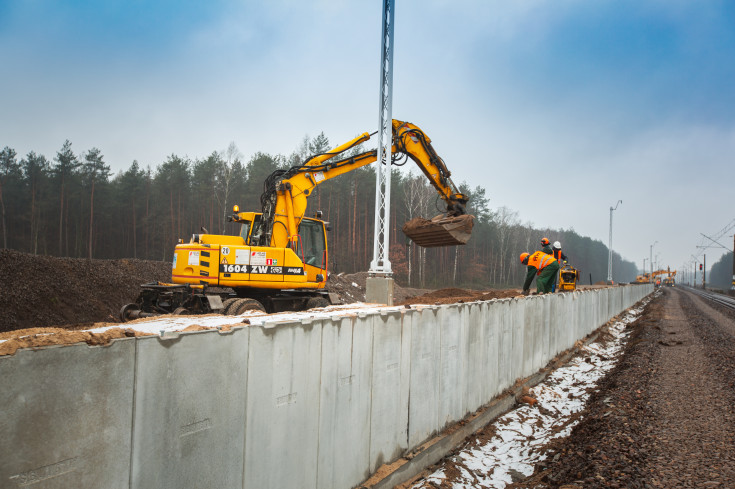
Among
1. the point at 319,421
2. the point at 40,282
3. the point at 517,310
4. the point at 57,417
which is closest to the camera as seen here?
the point at 57,417

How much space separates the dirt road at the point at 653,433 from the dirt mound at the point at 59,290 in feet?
44.8

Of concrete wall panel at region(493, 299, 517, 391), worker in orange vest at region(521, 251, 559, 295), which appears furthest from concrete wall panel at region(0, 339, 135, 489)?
worker in orange vest at region(521, 251, 559, 295)

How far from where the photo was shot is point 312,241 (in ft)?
33.9

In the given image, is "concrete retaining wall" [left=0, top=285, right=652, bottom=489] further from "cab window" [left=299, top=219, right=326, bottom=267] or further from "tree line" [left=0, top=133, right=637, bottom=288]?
"tree line" [left=0, top=133, right=637, bottom=288]

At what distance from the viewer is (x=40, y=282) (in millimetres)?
15172

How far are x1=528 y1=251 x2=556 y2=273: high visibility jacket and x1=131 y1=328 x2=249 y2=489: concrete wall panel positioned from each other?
10223mm

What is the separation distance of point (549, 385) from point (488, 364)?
277 cm

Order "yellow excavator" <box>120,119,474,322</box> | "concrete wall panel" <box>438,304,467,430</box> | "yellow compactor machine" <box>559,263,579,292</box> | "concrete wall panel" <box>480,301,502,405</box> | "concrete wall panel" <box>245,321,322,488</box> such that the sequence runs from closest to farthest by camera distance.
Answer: "concrete wall panel" <box>245,321,322,488</box> → "concrete wall panel" <box>438,304,467,430</box> → "concrete wall panel" <box>480,301,502,405</box> → "yellow excavator" <box>120,119,474,322</box> → "yellow compactor machine" <box>559,263,579,292</box>

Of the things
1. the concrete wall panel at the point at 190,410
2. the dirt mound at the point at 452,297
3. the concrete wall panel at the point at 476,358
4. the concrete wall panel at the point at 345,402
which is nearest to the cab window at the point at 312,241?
the dirt mound at the point at 452,297

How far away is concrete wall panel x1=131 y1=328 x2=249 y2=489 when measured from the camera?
224 cm

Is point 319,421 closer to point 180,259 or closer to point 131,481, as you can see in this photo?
point 131,481

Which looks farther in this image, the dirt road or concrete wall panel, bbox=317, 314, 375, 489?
the dirt road

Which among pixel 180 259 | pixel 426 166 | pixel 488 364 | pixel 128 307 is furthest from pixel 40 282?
pixel 488 364

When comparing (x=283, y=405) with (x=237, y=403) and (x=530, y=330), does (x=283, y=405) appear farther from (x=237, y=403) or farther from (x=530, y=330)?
(x=530, y=330)
